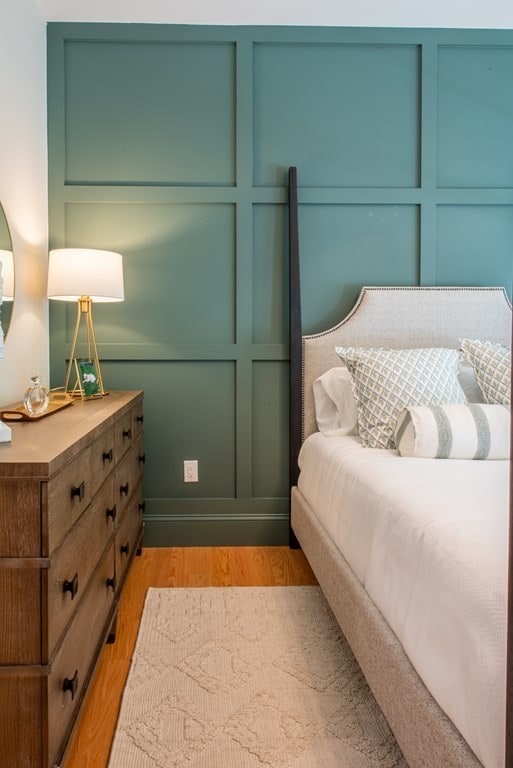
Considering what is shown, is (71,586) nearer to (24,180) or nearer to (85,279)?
(85,279)

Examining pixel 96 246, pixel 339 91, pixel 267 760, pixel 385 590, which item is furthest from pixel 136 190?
pixel 267 760

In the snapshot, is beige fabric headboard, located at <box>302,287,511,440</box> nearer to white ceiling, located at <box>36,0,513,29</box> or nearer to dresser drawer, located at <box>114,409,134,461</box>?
dresser drawer, located at <box>114,409,134,461</box>

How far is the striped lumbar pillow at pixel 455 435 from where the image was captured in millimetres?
1650

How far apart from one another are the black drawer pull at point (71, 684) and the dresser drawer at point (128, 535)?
1.88 ft

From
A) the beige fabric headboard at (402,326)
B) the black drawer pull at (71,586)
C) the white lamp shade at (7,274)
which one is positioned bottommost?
the black drawer pull at (71,586)

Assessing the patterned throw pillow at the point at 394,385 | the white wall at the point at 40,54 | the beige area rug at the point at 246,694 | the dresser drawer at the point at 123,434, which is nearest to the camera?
the beige area rug at the point at 246,694

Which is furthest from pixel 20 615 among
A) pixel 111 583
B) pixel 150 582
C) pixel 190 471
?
pixel 190 471

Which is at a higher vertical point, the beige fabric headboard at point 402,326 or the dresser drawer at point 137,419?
the beige fabric headboard at point 402,326

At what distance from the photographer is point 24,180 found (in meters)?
2.18

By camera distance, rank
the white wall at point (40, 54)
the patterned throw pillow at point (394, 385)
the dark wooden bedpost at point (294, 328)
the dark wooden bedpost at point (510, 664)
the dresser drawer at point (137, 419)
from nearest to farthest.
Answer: the dark wooden bedpost at point (510, 664)
the patterned throw pillow at point (394, 385)
the white wall at point (40, 54)
the dresser drawer at point (137, 419)
the dark wooden bedpost at point (294, 328)

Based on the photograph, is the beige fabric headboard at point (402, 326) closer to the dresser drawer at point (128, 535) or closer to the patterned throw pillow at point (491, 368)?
the patterned throw pillow at point (491, 368)

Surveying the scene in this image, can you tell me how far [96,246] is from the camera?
2502 millimetres

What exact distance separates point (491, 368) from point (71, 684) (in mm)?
1736

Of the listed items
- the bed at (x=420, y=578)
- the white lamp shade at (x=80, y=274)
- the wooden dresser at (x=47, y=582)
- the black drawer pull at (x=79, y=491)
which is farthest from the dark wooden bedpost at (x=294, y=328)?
the black drawer pull at (x=79, y=491)
